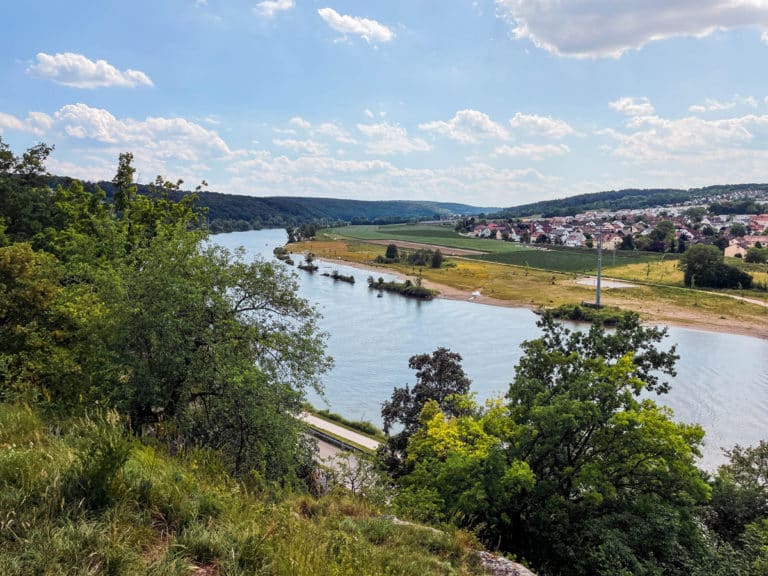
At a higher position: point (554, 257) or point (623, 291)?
point (554, 257)

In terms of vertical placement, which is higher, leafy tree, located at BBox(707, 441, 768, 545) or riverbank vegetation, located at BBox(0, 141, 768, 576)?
riverbank vegetation, located at BBox(0, 141, 768, 576)

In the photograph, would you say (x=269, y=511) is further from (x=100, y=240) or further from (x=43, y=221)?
(x=43, y=221)

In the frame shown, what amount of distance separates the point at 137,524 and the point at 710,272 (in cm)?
7658

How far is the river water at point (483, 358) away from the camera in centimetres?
2627

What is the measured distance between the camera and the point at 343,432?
76.1ft

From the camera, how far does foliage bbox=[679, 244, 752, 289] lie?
65.0m

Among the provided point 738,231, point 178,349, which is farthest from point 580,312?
point 738,231

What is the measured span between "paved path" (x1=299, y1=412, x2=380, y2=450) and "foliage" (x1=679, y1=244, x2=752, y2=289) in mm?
60545

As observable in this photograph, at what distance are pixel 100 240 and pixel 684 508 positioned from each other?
1973 cm

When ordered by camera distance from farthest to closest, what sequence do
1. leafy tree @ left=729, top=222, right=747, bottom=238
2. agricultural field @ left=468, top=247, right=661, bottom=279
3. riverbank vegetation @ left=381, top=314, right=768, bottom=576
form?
leafy tree @ left=729, top=222, right=747, bottom=238 < agricultural field @ left=468, top=247, right=661, bottom=279 < riverbank vegetation @ left=381, top=314, right=768, bottom=576

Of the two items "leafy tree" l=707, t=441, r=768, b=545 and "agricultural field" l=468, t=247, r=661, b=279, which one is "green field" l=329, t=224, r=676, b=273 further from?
"leafy tree" l=707, t=441, r=768, b=545

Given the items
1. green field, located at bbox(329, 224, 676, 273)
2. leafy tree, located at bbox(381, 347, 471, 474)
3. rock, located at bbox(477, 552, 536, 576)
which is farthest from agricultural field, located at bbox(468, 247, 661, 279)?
rock, located at bbox(477, 552, 536, 576)

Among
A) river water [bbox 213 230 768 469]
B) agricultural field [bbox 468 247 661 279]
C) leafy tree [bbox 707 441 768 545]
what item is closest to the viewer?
leafy tree [bbox 707 441 768 545]

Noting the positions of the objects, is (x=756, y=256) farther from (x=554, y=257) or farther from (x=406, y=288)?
(x=406, y=288)
